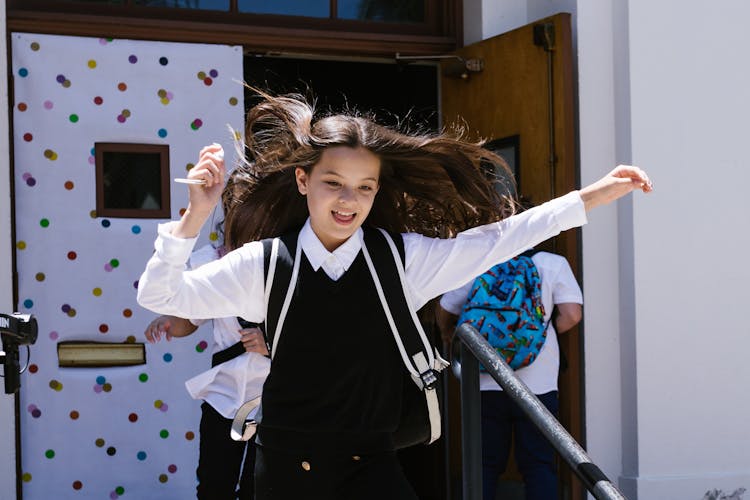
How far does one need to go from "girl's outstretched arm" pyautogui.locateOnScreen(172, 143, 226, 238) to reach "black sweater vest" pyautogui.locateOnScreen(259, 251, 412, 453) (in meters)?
0.35

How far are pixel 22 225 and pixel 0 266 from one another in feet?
0.75

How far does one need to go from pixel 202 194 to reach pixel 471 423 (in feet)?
3.53

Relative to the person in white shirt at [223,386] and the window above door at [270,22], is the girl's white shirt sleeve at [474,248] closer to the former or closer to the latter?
the person in white shirt at [223,386]

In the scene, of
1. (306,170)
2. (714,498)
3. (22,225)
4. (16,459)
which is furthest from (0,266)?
(714,498)

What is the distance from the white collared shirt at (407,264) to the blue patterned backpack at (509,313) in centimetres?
162

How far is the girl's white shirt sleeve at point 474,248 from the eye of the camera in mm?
3398

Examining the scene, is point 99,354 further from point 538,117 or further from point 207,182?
point 207,182

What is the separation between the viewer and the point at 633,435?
6.01m

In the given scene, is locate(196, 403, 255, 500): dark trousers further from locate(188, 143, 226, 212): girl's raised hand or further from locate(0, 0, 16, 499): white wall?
locate(188, 143, 226, 212): girl's raised hand

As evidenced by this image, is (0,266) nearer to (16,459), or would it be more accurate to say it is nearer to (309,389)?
(16,459)

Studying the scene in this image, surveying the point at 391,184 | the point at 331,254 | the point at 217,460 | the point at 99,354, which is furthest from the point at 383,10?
the point at 331,254

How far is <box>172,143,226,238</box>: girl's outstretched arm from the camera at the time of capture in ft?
10.1

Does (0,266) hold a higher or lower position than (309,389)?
higher

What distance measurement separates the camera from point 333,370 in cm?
328
